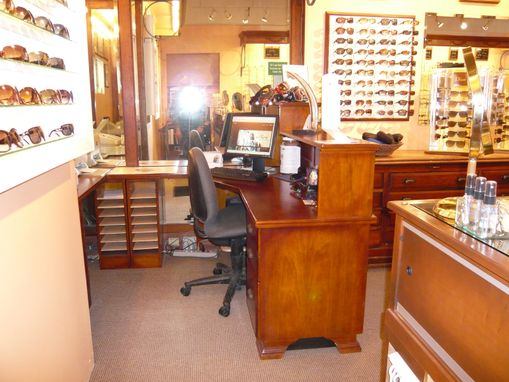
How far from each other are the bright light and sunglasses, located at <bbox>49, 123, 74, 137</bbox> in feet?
12.1

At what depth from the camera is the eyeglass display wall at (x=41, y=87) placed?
3.51 ft

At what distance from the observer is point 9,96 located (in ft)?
3.53

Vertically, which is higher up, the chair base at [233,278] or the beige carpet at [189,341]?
the chair base at [233,278]

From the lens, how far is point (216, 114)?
5.02 meters

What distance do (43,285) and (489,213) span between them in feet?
4.60

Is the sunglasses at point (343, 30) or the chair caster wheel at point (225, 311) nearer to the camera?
the chair caster wheel at point (225, 311)

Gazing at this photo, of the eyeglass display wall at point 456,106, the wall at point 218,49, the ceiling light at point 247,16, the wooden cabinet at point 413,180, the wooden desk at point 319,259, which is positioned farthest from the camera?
the wall at point 218,49

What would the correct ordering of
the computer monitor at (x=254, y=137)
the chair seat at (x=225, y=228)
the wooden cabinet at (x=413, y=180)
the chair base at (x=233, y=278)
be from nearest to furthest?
the chair seat at (x=225, y=228) → the chair base at (x=233, y=278) → the computer monitor at (x=254, y=137) → the wooden cabinet at (x=413, y=180)

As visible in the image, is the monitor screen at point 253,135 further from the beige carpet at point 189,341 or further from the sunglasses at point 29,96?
the sunglasses at point 29,96

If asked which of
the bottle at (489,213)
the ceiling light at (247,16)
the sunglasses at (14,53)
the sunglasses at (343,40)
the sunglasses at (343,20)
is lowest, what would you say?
the bottle at (489,213)

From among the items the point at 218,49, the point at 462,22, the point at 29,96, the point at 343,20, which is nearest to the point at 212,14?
the point at 218,49

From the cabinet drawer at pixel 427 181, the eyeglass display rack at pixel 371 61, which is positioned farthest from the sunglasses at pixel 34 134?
the eyeglass display rack at pixel 371 61

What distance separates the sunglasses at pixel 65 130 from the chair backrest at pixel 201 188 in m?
0.99

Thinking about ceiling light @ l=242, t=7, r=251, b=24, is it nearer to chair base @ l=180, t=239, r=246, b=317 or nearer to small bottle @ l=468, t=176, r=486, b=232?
chair base @ l=180, t=239, r=246, b=317
